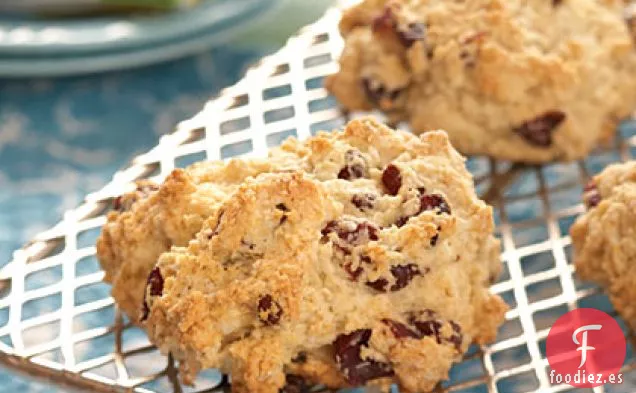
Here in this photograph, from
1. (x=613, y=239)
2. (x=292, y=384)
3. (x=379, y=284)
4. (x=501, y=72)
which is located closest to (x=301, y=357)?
(x=292, y=384)

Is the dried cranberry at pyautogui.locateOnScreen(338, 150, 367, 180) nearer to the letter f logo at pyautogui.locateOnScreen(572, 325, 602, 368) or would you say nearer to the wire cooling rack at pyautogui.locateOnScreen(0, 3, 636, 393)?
the wire cooling rack at pyautogui.locateOnScreen(0, 3, 636, 393)

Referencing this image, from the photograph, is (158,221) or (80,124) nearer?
(158,221)

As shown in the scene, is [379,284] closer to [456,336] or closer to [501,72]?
[456,336]

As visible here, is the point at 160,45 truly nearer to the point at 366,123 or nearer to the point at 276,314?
the point at 366,123

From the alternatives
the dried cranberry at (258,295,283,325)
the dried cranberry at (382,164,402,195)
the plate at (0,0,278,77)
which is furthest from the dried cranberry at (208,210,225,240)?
the plate at (0,0,278,77)

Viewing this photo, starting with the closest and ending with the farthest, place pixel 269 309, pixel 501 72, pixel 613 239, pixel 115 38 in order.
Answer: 1. pixel 269 309
2. pixel 613 239
3. pixel 501 72
4. pixel 115 38

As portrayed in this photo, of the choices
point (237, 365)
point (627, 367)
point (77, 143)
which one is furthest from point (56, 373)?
point (77, 143)
